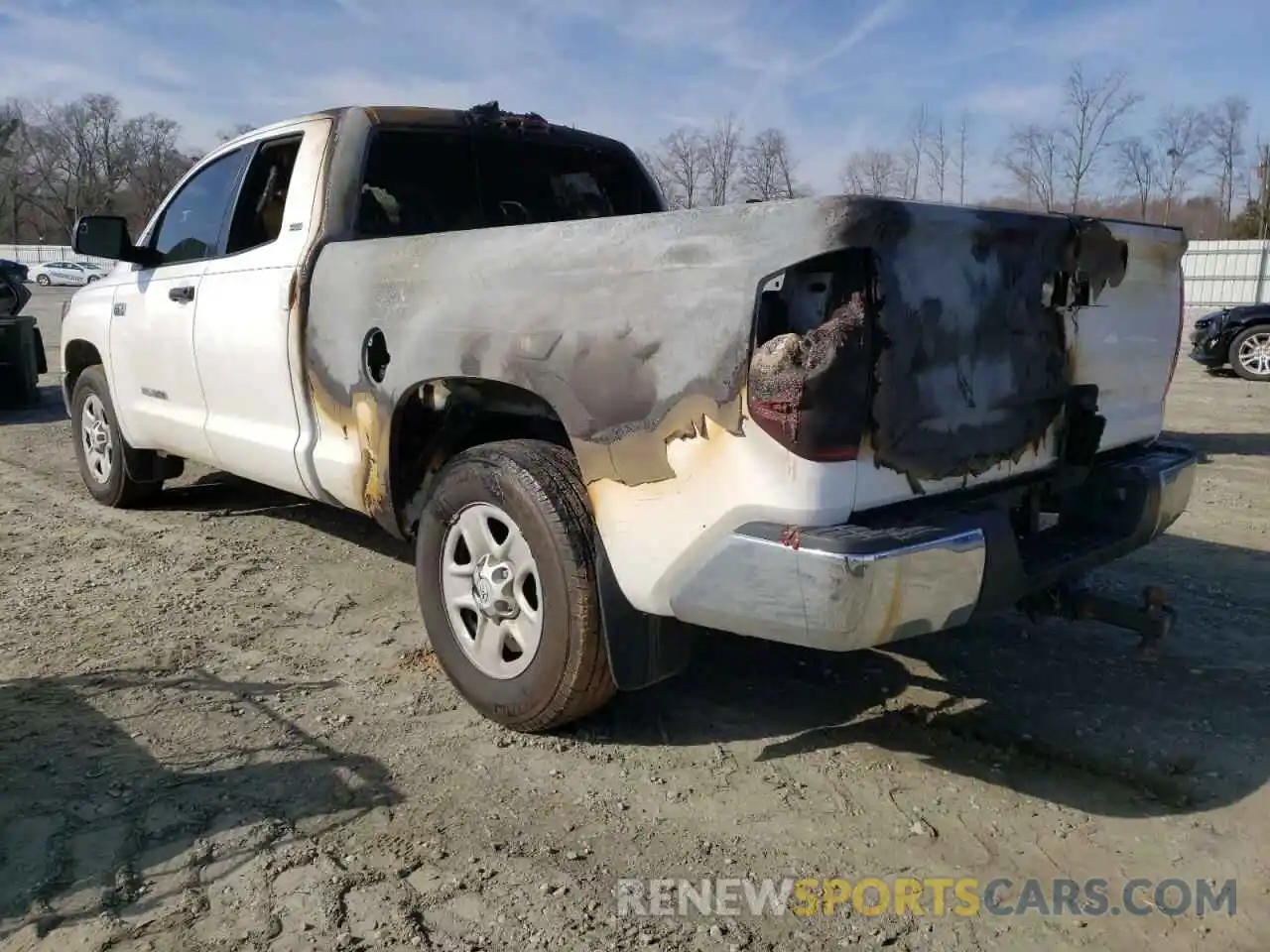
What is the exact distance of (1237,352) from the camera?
1352 cm

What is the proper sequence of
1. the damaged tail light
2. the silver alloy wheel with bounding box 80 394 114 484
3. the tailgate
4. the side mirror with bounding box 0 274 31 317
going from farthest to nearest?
the side mirror with bounding box 0 274 31 317 < the silver alloy wheel with bounding box 80 394 114 484 < the tailgate < the damaged tail light

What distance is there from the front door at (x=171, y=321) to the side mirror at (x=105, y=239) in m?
0.13

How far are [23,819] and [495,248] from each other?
2040 mm

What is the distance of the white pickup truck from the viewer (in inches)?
96.6

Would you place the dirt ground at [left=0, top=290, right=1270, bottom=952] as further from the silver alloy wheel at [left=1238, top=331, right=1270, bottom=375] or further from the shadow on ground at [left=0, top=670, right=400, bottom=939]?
the silver alloy wheel at [left=1238, top=331, right=1270, bottom=375]

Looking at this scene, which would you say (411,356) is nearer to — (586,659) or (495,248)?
(495,248)

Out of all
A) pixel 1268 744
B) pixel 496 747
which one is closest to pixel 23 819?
pixel 496 747

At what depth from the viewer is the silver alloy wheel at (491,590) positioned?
3.16 meters

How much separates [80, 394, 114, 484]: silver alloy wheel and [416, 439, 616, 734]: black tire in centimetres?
362

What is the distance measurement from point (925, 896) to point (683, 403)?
132 centimetres

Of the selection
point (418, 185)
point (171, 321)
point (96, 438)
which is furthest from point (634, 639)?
point (96, 438)

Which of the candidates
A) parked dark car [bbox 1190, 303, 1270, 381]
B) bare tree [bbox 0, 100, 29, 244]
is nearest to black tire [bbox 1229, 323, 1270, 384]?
parked dark car [bbox 1190, 303, 1270, 381]

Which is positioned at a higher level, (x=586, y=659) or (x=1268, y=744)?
(x=586, y=659)

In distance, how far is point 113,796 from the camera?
2.95 metres
